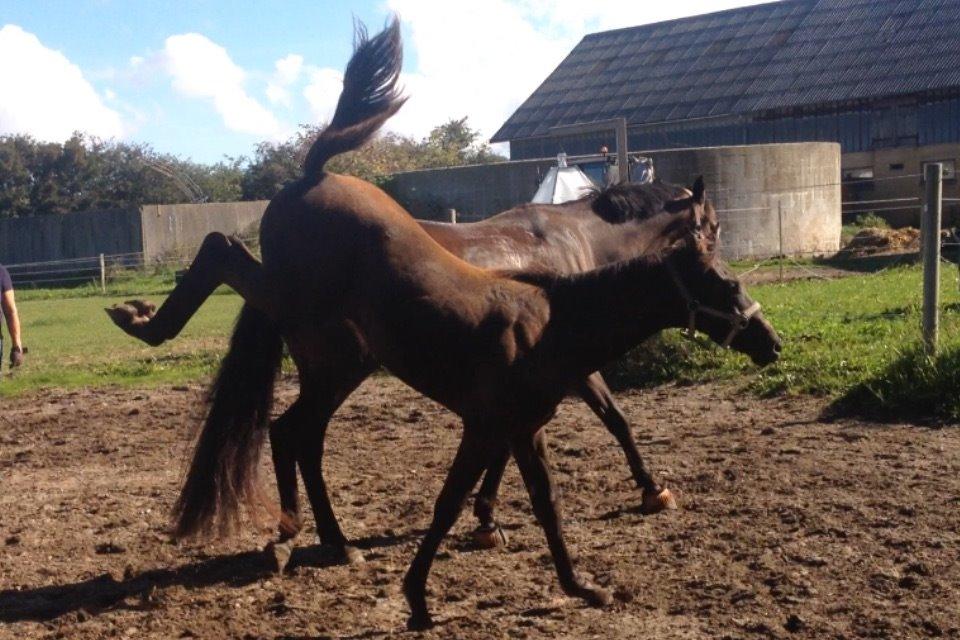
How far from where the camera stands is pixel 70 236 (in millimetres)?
37000

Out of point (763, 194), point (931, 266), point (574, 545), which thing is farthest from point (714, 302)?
point (763, 194)

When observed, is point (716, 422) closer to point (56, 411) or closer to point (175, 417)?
point (175, 417)

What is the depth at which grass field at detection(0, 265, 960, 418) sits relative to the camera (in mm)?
8852

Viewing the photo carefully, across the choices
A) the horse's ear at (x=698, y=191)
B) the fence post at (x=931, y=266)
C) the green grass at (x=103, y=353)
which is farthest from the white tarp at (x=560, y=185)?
the horse's ear at (x=698, y=191)

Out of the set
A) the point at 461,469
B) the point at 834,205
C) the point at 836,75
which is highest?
the point at 836,75

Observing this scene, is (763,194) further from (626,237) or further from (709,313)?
(709,313)

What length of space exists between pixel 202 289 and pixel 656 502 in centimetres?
261

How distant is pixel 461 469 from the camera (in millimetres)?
4508

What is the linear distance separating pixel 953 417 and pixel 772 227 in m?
17.4

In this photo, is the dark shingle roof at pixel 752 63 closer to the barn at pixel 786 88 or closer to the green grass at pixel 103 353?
the barn at pixel 786 88

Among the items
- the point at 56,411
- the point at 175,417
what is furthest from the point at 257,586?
the point at 56,411

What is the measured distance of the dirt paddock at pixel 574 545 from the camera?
178 inches

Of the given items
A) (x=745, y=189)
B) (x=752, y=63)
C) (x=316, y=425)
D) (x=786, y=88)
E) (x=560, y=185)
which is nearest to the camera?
(x=316, y=425)

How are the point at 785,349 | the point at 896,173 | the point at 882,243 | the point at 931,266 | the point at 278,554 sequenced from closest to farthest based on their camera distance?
the point at 278,554
the point at 931,266
the point at 785,349
the point at 882,243
the point at 896,173
